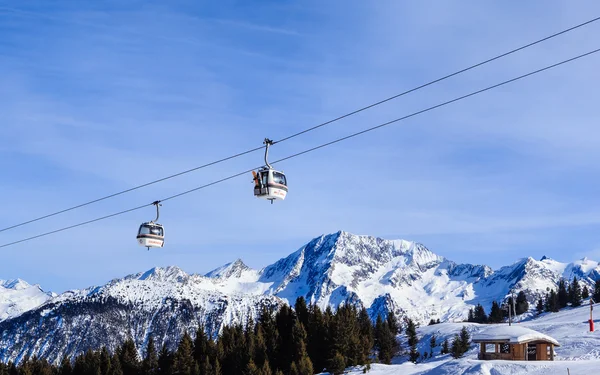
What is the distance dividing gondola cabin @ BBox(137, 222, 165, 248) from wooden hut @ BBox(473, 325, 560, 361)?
154 ft

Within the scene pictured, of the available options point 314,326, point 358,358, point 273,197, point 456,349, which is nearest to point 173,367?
point 314,326

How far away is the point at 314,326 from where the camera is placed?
11244cm

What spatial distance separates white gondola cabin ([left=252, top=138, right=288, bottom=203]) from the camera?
41.2 m

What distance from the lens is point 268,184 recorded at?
4116cm

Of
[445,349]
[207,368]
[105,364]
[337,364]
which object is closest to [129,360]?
[105,364]

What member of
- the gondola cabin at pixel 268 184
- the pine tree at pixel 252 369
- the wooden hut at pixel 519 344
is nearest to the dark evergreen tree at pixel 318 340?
the pine tree at pixel 252 369

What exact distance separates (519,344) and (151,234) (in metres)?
48.0

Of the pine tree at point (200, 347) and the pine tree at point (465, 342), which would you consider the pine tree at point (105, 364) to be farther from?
the pine tree at point (465, 342)

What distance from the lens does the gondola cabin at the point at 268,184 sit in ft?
135

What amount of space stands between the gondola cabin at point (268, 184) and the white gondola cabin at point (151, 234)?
8303mm

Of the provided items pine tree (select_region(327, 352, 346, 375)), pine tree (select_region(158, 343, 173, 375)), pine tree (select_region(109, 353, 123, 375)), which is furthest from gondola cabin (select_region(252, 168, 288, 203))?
pine tree (select_region(109, 353, 123, 375))

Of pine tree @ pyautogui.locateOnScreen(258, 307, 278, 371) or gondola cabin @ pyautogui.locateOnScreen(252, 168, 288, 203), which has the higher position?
gondola cabin @ pyautogui.locateOnScreen(252, 168, 288, 203)

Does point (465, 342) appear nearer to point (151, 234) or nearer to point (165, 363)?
point (165, 363)

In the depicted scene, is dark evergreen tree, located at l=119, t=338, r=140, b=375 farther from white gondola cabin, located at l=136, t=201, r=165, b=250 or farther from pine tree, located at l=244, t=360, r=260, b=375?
white gondola cabin, located at l=136, t=201, r=165, b=250
